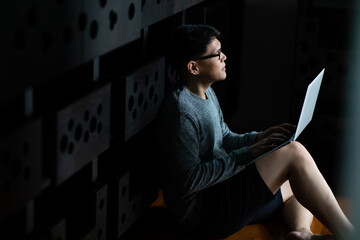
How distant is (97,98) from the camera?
162 cm

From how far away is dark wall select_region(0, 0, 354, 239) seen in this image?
128 centimetres

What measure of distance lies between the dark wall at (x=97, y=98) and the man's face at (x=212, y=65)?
136 mm

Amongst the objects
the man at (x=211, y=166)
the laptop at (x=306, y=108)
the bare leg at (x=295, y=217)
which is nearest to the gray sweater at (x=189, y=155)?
the man at (x=211, y=166)

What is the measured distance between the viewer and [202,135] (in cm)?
197

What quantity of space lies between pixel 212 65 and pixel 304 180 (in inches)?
16.8

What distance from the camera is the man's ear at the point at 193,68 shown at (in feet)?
6.35

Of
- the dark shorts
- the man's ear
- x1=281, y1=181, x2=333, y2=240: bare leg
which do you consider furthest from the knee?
the man's ear

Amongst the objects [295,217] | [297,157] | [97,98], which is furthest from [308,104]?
[97,98]

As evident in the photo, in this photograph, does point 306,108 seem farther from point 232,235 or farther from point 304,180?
point 232,235

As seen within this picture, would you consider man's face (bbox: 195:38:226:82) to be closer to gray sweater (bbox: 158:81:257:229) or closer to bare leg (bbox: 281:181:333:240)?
gray sweater (bbox: 158:81:257:229)

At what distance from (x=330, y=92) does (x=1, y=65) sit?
201cm

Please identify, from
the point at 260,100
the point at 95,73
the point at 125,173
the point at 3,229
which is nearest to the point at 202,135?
the point at 125,173

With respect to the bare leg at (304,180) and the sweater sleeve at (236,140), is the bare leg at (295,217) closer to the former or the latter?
the bare leg at (304,180)

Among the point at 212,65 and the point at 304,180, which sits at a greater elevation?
the point at 212,65
